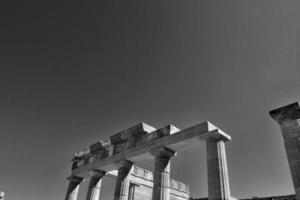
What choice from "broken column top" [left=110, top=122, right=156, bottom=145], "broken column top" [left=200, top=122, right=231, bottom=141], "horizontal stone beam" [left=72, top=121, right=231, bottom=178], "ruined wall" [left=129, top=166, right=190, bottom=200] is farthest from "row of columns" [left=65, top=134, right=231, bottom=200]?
"ruined wall" [left=129, top=166, right=190, bottom=200]

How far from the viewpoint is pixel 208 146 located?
15.6m

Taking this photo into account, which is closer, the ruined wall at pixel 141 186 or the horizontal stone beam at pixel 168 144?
the horizontal stone beam at pixel 168 144

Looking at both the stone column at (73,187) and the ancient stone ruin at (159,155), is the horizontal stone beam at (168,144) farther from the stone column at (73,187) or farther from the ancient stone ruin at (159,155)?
the stone column at (73,187)

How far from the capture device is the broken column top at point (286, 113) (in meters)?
13.5

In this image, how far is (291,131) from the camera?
526 inches

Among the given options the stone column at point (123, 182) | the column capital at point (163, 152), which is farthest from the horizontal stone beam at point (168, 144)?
the stone column at point (123, 182)

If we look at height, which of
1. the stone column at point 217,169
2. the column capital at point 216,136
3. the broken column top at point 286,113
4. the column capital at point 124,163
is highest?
the broken column top at point 286,113

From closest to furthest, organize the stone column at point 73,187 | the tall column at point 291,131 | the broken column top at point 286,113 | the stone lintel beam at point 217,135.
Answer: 1. the tall column at point 291,131
2. the broken column top at point 286,113
3. the stone lintel beam at point 217,135
4. the stone column at point 73,187

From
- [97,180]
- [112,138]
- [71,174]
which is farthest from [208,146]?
[71,174]

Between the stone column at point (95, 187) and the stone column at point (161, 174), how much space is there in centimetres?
837

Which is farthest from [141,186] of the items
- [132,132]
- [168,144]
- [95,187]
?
[168,144]

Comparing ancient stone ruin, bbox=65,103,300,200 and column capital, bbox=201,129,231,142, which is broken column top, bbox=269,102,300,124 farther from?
column capital, bbox=201,129,231,142

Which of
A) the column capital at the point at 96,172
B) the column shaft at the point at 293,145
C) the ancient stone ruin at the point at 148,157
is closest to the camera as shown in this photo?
the column shaft at the point at 293,145

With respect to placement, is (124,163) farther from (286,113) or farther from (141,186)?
(286,113)
